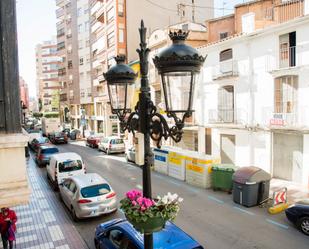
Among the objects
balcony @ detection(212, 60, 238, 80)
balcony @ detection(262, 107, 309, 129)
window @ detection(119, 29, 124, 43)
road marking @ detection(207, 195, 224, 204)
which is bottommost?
road marking @ detection(207, 195, 224, 204)

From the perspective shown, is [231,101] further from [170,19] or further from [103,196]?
[170,19]

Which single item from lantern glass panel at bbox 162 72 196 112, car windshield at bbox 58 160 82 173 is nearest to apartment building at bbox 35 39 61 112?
car windshield at bbox 58 160 82 173

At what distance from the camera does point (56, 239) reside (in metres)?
9.24

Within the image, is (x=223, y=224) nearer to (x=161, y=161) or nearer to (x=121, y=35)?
(x=161, y=161)

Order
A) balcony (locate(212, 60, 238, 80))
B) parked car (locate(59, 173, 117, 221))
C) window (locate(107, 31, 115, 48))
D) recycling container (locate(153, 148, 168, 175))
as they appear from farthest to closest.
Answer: window (locate(107, 31, 115, 48)) → balcony (locate(212, 60, 238, 80)) → recycling container (locate(153, 148, 168, 175)) → parked car (locate(59, 173, 117, 221))

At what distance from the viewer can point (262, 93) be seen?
1694cm

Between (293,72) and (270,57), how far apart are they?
5.88 ft

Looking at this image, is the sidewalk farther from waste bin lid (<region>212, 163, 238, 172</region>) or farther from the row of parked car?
waste bin lid (<region>212, 163, 238, 172</region>)

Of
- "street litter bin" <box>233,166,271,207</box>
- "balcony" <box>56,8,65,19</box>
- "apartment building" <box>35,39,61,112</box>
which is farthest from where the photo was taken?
"apartment building" <box>35,39,61,112</box>

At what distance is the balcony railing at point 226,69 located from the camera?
60.3 feet


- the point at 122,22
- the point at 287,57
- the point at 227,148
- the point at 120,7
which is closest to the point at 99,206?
the point at 227,148

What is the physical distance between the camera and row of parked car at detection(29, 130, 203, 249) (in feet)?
20.6

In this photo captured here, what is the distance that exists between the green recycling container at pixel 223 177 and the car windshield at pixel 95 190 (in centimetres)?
569

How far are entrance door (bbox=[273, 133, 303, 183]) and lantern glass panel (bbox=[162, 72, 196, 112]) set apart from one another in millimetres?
13811
